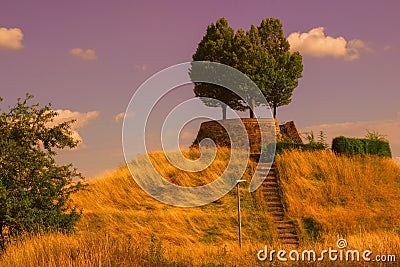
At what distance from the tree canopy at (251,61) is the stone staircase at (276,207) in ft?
35.8

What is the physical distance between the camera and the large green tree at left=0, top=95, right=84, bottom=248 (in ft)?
42.0

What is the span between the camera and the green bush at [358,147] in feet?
98.6

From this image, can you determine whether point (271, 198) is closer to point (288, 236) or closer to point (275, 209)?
point (275, 209)

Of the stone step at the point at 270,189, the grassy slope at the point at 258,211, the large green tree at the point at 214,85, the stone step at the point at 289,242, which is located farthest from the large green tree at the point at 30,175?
the large green tree at the point at 214,85

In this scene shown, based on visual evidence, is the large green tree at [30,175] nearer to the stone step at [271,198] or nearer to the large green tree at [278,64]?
the stone step at [271,198]

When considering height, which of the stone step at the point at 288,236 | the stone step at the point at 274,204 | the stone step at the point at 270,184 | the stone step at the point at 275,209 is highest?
the stone step at the point at 270,184

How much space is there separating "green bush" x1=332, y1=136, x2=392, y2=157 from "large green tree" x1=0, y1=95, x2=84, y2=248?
2067 centimetres

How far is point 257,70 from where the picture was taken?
38031 millimetres

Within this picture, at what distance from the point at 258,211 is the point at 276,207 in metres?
1.12

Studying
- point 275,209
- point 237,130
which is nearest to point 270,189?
point 275,209

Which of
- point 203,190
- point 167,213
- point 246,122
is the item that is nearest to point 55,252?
point 167,213

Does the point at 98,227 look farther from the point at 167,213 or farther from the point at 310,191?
the point at 310,191

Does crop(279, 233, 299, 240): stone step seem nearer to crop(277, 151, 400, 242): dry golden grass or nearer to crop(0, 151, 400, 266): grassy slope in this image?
crop(0, 151, 400, 266): grassy slope

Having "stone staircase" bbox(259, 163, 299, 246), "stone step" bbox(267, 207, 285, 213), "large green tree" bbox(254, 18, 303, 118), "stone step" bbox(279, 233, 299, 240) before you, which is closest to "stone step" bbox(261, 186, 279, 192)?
"stone staircase" bbox(259, 163, 299, 246)
